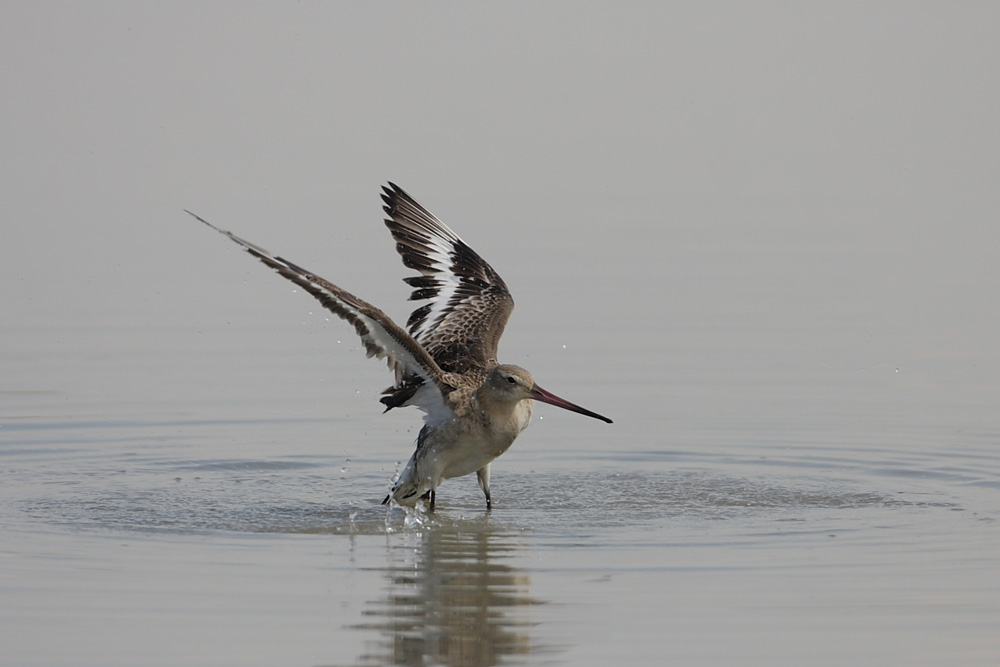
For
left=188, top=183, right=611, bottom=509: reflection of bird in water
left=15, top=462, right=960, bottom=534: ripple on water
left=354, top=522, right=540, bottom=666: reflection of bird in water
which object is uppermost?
left=188, top=183, right=611, bottom=509: reflection of bird in water

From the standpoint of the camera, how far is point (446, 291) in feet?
35.9

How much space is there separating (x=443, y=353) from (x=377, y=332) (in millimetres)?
1737

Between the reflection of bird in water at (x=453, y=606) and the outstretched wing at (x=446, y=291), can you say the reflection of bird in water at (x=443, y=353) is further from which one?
the reflection of bird in water at (x=453, y=606)

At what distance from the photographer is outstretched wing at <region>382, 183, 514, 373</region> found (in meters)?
10.4

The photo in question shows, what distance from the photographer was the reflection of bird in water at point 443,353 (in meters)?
8.55

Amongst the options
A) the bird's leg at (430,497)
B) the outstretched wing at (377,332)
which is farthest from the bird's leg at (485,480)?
the outstretched wing at (377,332)

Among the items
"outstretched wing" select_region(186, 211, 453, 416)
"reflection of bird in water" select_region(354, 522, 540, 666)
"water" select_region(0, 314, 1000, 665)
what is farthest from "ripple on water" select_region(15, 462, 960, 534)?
"outstretched wing" select_region(186, 211, 453, 416)

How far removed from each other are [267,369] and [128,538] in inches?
172

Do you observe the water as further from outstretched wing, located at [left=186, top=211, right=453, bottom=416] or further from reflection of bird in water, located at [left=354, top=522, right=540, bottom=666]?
outstretched wing, located at [left=186, top=211, right=453, bottom=416]

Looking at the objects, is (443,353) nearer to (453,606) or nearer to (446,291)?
(446,291)

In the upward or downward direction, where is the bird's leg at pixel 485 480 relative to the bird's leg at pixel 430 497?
upward

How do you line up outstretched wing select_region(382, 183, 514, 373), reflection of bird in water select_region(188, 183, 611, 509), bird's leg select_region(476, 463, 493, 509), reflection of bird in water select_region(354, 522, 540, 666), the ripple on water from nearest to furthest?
reflection of bird in water select_region(354, 522, 540, 666) < reflection of bird in water select_region(188, 183, 611, 509) < the ripple on water < bird's leg select_region(476, 463, 493, 509) < outstretched wing select_region(382, 183, 514, 373)

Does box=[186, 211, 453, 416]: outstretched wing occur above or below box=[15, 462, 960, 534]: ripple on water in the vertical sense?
above

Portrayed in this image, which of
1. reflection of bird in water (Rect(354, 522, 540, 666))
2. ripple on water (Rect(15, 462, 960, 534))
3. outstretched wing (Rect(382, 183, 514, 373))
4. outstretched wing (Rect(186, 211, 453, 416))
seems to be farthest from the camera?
outstretched wing (Rect(382, 183, 514, 373))
